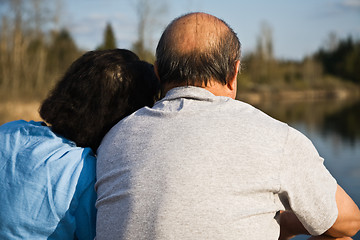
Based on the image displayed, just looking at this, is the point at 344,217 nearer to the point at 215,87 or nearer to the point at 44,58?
the point at 215,87

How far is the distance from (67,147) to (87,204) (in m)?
0.22

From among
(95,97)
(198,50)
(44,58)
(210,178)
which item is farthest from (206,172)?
(44,58)

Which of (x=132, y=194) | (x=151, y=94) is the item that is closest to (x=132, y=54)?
(x=151, y=94)

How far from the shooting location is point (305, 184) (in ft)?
3.94

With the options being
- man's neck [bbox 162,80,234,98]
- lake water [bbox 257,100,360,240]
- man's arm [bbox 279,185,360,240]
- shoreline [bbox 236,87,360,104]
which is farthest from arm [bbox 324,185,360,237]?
shoreline [bbox 236,87,360,104]

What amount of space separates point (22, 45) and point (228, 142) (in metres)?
21.9

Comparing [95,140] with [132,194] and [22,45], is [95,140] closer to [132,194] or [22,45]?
[132,194]

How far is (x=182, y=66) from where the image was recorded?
136cm

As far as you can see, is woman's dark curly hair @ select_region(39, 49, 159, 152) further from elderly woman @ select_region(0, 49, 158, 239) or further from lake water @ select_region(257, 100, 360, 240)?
lake water @ select_region(257, 100, 360, 240)

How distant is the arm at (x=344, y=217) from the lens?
131 cm

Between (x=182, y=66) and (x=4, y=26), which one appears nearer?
(x=182, y=66)

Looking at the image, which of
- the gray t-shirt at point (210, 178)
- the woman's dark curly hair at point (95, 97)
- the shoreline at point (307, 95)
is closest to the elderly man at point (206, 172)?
the gray t-shirt at point (210, 178)

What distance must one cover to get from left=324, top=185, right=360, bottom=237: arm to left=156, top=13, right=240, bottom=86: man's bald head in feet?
1.76

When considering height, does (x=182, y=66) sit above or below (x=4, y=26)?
above
